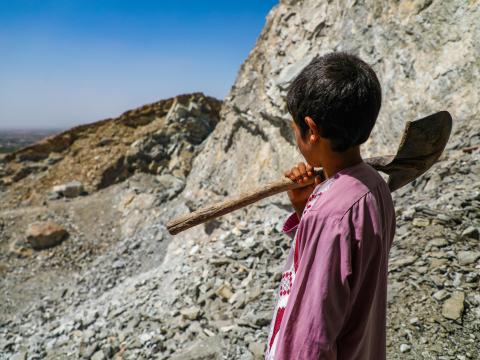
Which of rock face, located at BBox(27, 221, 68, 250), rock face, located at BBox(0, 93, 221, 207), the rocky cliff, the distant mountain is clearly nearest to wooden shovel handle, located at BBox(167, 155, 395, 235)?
the rocky cliff

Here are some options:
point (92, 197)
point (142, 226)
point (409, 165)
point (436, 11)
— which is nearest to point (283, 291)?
point (409, 165)

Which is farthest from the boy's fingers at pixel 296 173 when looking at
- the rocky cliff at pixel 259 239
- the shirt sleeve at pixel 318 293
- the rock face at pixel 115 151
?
the rock face at pixel 115 151

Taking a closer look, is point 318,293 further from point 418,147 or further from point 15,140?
point 15,140

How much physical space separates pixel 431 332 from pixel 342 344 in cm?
183

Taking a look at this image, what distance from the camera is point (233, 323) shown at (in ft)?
12.1

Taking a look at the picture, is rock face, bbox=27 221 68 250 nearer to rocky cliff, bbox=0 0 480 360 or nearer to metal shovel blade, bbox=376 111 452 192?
rocky cliff, bbox=0 0 480 360

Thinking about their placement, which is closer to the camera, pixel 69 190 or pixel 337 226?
pixel 337 226

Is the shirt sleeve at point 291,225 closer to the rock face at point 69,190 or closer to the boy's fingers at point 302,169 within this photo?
the boy's fingers at point 302,169

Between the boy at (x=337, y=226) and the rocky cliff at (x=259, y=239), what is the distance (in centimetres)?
175

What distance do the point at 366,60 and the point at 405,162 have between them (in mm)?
5218

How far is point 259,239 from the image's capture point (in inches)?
210

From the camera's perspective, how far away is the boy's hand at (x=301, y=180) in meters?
1.62

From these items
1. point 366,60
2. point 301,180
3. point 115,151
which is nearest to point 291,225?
point 301,180

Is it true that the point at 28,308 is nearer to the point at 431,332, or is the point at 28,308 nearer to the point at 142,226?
the point at 142,226
